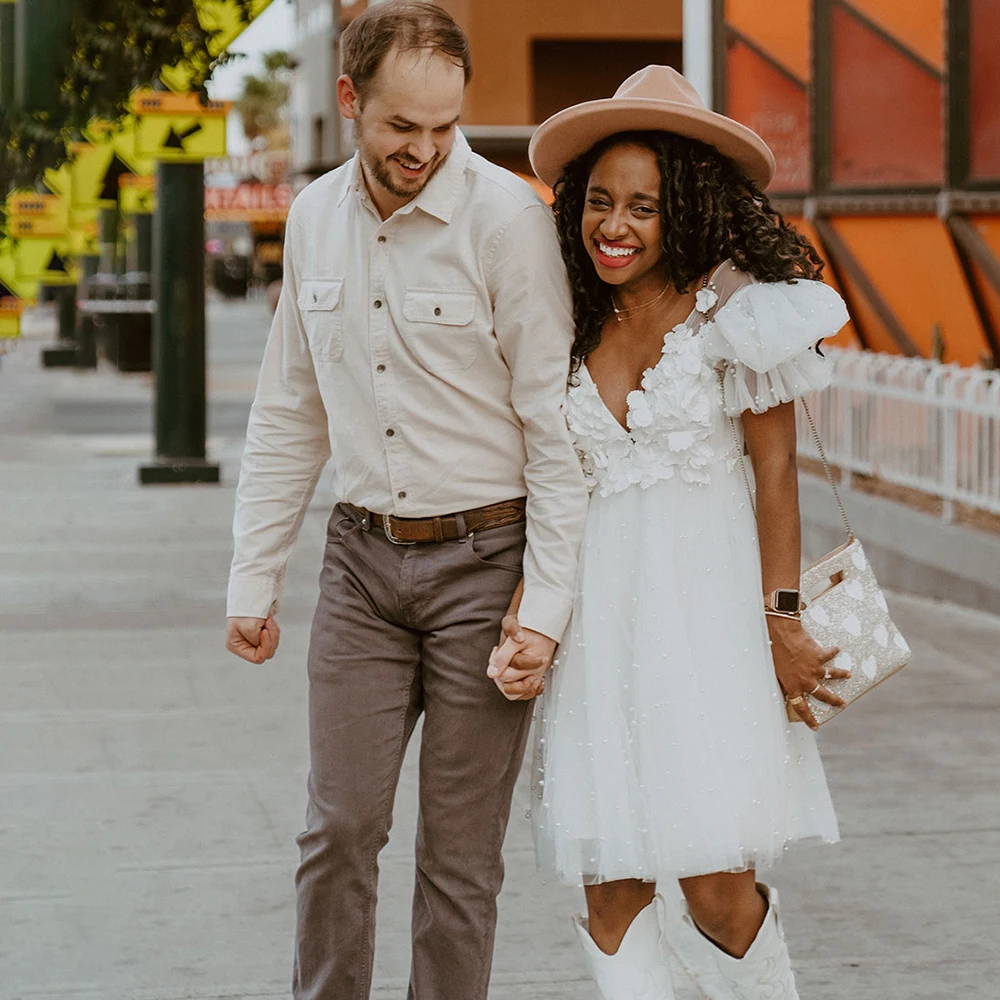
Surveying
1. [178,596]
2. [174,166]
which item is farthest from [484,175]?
[174,166]

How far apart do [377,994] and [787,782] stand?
4.00 ft

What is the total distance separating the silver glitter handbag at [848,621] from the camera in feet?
10.8

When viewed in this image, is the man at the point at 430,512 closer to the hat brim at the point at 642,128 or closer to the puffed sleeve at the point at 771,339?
the hat brim at the point at 642,128

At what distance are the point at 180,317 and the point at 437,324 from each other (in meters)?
10.1

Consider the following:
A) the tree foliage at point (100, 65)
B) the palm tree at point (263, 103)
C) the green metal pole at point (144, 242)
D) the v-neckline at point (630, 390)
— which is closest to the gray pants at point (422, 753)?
the v-neckline at point (630, 390)

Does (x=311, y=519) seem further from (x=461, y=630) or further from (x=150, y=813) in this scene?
(x=461, y=630)

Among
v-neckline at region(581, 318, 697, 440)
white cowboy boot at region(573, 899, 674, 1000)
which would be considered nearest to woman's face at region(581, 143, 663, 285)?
v-neckline at region(581, 318, 697, 440)

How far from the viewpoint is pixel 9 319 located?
15.6 metres

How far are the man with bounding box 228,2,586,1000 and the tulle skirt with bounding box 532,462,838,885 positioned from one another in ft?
0.33

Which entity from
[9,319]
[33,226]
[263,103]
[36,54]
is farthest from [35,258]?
[263,103]

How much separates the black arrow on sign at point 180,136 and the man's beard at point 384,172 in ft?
33.0

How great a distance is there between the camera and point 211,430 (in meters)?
17.1

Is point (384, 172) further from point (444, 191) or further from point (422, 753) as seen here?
point (422, 753)

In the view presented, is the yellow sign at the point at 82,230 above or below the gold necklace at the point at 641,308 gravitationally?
above
